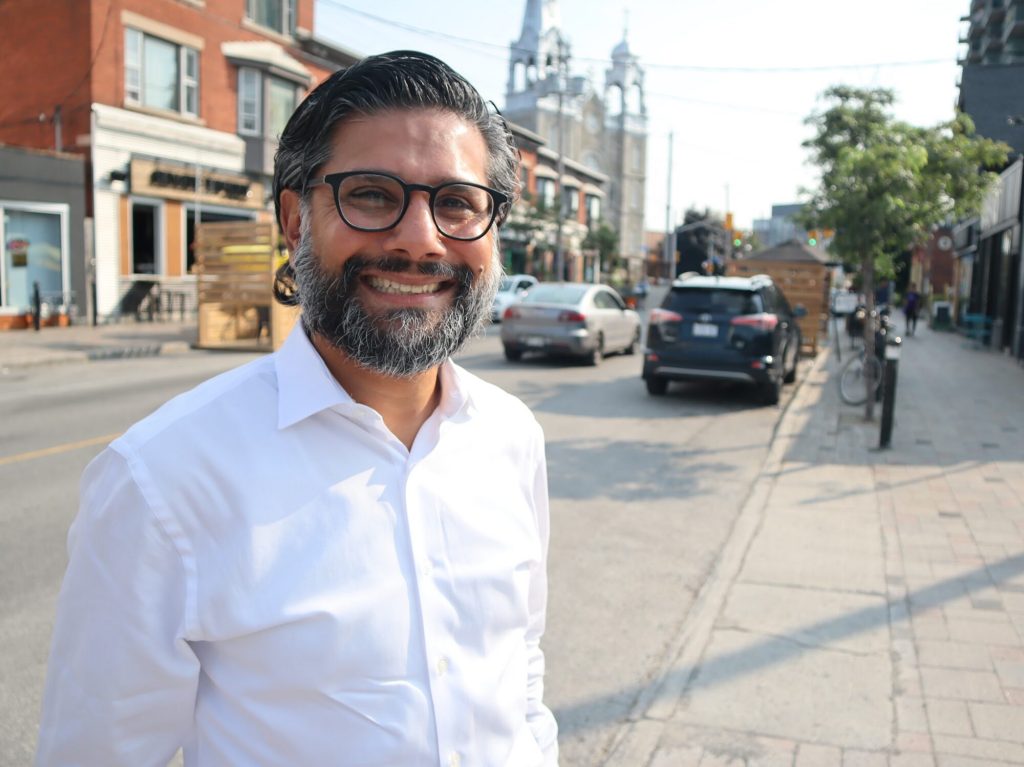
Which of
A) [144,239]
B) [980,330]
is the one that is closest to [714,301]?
[980,330]

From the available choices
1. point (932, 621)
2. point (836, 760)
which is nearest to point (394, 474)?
point (836, 760)

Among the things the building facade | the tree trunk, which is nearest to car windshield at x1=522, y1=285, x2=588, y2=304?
the tree trunk

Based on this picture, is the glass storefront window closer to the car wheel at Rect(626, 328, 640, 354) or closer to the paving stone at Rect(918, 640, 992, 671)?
the car wheel at Rect(626, 328, 640, 354)

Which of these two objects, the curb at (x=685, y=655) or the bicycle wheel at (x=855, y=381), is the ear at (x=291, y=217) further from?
the bicycle wheel at (x=855, y=381)

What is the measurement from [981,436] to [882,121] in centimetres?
396

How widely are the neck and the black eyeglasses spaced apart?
25cm

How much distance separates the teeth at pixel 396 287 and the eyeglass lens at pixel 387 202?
0.10m

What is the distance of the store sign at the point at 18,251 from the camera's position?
1992cm

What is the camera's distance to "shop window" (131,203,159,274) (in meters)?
23.8

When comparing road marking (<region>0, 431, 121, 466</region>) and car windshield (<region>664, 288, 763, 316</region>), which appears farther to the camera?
car windshield (<region>664, 288, 763, 316</region>)

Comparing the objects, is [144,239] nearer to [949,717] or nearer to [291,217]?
[949,717]

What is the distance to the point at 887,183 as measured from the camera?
9977 millimetres

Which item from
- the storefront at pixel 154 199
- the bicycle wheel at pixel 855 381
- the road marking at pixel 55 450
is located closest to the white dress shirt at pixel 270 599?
the road marking at pixel 55 450

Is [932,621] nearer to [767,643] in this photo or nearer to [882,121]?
[767,643]
